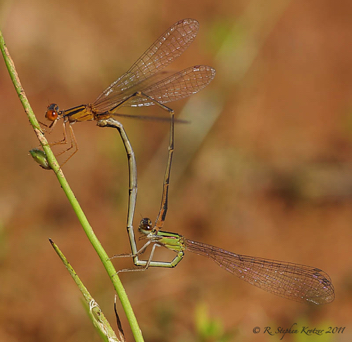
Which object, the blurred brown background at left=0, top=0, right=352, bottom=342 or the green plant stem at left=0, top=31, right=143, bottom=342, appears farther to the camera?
the blurred brown background at left=0, top=0, right=352, bottom=342

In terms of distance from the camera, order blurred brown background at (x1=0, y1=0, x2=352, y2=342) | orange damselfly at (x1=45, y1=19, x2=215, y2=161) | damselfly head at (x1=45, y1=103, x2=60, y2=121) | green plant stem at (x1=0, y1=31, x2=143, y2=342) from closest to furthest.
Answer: green plant stem at (x1=0, y1=31, x2=143, y2=342)
damselfly head at (x1=45, y1=103, x2=60, y2=121)
orange damselfly at (x1=45, y1=19, x2=215, y2=161)
blurred brown background at (x1=0, y1=0, x2=352, y2=342)

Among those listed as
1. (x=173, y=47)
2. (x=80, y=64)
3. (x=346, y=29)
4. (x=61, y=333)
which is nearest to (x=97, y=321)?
(x=173, y=47)

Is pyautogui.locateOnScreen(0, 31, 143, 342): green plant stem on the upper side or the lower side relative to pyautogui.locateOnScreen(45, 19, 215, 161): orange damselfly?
lower

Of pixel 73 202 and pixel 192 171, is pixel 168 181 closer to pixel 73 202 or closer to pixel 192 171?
pixel 73 202

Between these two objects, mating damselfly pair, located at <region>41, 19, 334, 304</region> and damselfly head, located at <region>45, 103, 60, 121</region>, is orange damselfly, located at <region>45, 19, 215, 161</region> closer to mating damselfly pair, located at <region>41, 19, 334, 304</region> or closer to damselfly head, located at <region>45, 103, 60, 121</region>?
mating damselfly pair, located at <region>41, 19, 334, 304</region>

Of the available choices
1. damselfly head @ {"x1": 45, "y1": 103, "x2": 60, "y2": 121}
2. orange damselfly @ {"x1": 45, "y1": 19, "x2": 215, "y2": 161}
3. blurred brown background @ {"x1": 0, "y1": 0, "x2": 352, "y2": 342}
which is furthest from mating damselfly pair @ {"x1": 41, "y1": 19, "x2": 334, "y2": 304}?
blurred brown background @ {"x1": 0, "y1": 0, "x2": 352, "y2": 342}

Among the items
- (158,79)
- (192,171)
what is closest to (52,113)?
(158,79)

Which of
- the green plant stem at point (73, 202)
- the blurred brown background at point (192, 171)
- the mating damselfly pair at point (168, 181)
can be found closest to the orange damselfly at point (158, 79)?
the mating damselfly pair at point (168, 181)
